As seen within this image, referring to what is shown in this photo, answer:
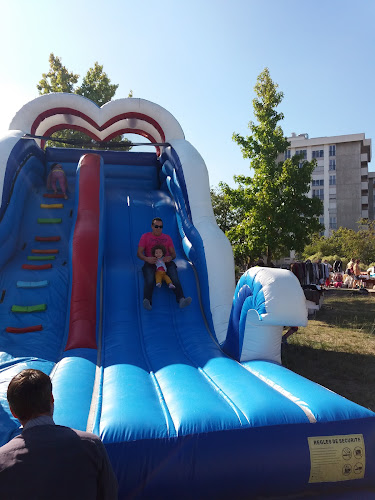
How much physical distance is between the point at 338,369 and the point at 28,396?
13.3 ft

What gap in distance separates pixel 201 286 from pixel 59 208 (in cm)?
270

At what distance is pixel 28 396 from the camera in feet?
4.02

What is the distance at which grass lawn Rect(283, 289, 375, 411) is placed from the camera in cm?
404

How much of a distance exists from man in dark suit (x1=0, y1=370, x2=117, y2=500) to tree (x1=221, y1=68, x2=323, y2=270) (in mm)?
9908

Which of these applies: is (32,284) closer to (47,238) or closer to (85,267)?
(85,267)

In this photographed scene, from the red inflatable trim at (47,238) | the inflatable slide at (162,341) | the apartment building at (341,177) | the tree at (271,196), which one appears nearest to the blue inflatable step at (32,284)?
the inflatable slide at (162,341)

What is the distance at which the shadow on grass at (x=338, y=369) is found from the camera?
3.87 meters

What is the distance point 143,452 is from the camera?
199 centimetres

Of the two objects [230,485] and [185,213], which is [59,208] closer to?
[185,213]

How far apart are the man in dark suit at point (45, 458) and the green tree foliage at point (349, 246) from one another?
76.6 ft

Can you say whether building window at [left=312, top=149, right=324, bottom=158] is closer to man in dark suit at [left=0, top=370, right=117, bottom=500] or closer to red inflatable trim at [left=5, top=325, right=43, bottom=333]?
red inflatable trim at [left=5, top=325, right=43, bottom=333]

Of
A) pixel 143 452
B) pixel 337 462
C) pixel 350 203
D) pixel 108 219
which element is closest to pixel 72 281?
pixel 108 219

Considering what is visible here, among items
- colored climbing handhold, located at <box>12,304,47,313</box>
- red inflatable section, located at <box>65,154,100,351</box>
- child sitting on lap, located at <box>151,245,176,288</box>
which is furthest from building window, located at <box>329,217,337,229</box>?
colored climbing handhold, located at <box>12,304,47,313</box>

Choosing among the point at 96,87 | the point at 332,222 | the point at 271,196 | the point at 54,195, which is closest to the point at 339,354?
the point at 54,195
